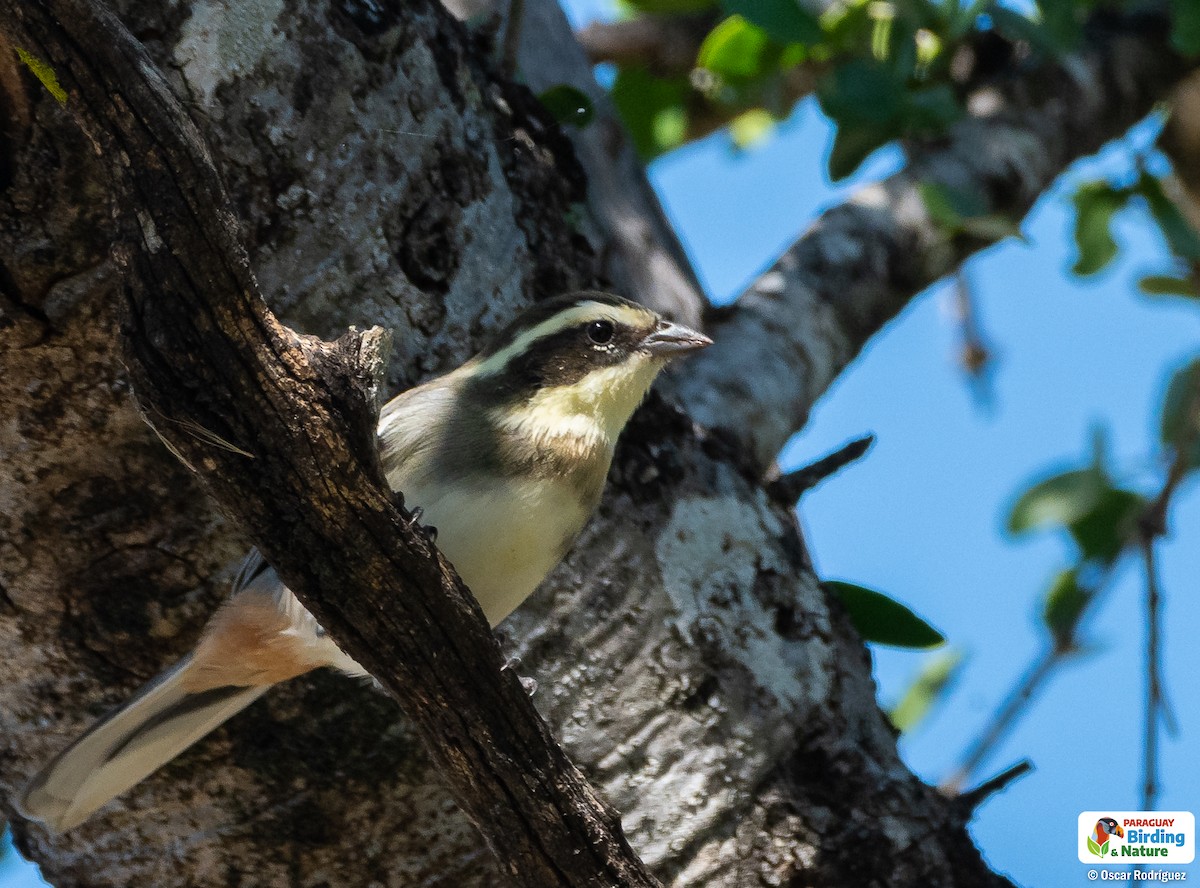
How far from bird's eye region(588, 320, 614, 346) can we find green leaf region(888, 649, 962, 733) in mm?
3888

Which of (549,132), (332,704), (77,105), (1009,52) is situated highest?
(1009,52)

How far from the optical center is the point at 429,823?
352 cm

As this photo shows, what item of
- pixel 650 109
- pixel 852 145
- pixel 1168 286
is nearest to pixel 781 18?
pixel 852 145

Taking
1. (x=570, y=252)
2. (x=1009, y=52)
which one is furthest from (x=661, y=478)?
(x=1009, y=52)

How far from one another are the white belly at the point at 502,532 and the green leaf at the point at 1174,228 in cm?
318

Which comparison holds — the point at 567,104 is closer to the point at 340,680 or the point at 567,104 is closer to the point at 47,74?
the point at 340,680

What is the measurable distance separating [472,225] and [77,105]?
140 centimetres

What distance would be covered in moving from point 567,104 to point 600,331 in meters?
0.96

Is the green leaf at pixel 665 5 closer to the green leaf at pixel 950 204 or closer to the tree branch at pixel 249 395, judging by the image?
A: the green leaf at pixel 950 204

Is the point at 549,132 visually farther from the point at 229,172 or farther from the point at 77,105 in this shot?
the point at 77,105

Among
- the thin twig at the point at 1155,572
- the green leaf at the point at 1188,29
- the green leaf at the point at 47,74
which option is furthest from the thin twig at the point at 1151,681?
the green leaf at the point at 47,74

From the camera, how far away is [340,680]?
3492mm

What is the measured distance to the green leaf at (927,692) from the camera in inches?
273

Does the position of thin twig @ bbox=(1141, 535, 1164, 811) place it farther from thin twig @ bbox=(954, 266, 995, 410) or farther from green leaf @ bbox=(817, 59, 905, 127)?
thin twig @ bbox=(954, 266, 995, 410)
